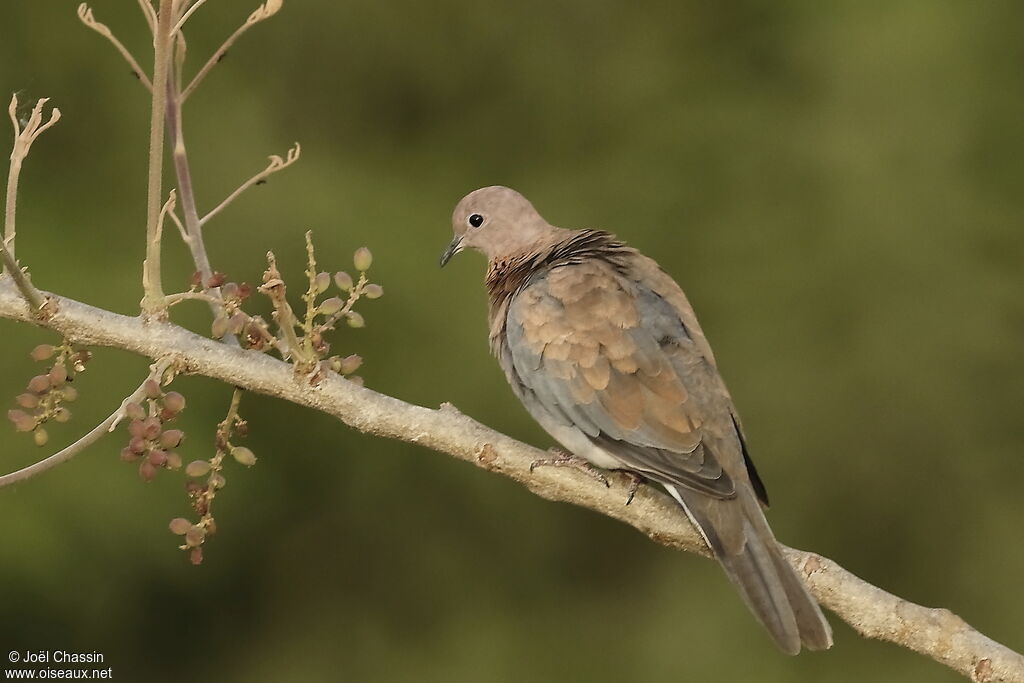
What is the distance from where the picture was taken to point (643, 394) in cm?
203

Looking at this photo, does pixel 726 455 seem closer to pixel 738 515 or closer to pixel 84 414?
pixel 738 515

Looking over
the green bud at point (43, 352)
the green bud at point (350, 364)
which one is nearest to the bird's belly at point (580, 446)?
the green bud at point (350, 364)

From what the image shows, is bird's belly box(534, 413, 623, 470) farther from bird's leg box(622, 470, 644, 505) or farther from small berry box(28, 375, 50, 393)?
small berry box(28, 375, 50, 393)

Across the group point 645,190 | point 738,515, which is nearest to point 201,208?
point 645,190

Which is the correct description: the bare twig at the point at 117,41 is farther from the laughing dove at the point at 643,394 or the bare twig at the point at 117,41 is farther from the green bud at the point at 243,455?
the laughing dove at the point at 643,394

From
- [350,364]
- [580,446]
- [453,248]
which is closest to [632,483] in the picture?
[580,446]

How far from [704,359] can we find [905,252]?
1.95 meters

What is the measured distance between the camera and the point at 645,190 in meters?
3.89

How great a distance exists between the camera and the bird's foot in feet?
6.14

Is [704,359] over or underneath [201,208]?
underneath

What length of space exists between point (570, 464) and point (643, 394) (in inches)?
8.0

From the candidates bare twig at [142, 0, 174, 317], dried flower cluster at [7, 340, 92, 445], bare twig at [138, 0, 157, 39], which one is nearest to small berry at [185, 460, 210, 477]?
dried flower cluster at [7, 340, 92, 445]

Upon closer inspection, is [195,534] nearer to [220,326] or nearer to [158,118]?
[220,326]

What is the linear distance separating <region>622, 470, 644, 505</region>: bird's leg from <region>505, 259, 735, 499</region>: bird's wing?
0.08ft
